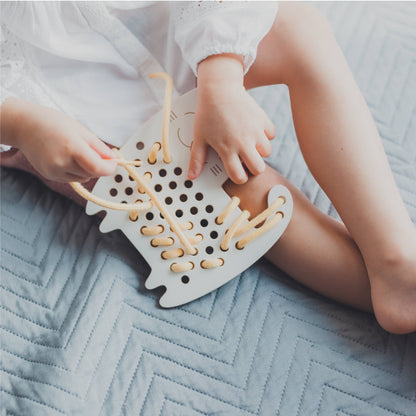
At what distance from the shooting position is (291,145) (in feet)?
2.24

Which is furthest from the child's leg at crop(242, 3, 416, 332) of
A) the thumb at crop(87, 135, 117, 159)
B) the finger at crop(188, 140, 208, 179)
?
the thumb at crop(87, 135, 117, 159)

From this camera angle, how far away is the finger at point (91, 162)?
1.56 ft

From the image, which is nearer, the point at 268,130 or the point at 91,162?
the point at 91,162

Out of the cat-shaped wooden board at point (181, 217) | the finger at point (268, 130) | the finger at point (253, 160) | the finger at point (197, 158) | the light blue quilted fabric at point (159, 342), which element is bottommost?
the light blue quilted fabric at point (159, 342)

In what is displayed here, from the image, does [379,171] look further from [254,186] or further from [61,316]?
[61,316]

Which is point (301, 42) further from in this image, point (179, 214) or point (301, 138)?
point (179, 214)

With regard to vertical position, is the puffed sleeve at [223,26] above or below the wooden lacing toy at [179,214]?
above

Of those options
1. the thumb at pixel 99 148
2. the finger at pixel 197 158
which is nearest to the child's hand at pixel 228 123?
the finger at pixel 197 158

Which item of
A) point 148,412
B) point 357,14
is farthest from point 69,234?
point 357,14

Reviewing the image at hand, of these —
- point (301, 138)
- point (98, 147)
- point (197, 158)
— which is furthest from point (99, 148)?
point (301, 138)

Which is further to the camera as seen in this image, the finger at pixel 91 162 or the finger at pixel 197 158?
the finger at pixel 197 158

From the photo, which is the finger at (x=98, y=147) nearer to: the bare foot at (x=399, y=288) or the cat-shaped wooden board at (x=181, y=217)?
the cat-shaped wooden board at (x=181, y=217)

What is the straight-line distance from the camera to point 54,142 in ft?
1.63

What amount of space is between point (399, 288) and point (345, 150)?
0.16 meters
